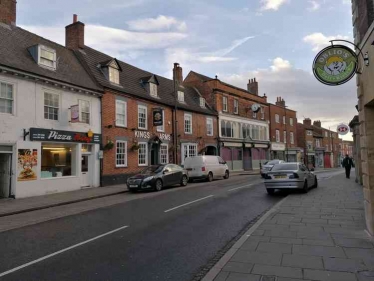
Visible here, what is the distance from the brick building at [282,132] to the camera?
47344 millimetres

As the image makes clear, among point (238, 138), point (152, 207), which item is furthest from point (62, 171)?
point (238, 138)

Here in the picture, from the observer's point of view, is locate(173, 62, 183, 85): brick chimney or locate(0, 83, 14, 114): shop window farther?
locate(173, 62, 183, 85): brick chimney

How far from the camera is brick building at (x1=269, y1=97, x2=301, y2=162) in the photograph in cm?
4734

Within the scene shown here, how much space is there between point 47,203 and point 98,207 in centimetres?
267

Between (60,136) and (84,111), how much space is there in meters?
2.61

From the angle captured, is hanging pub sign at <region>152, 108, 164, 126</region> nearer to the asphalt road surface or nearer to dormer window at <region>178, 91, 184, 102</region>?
dormer window at <region>178, 91, 184, 102</region>

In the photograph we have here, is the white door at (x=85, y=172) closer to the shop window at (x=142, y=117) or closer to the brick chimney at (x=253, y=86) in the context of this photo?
the shop window at (x=142, y=117)

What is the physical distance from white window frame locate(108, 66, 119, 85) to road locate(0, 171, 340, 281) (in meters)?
13.5

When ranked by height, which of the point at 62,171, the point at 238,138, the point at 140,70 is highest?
the point at 140,70

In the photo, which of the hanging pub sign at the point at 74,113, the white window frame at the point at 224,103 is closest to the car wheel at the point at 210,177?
the hanging pub sign at the point at 74,113

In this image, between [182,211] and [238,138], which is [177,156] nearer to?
[238,138]

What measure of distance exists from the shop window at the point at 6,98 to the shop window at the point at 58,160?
2648mm

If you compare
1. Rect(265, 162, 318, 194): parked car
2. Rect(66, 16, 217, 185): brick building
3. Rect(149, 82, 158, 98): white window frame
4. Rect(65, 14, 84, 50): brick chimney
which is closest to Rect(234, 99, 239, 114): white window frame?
Rect(66, 16, 217, 185): brick building

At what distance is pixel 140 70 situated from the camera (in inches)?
1118
